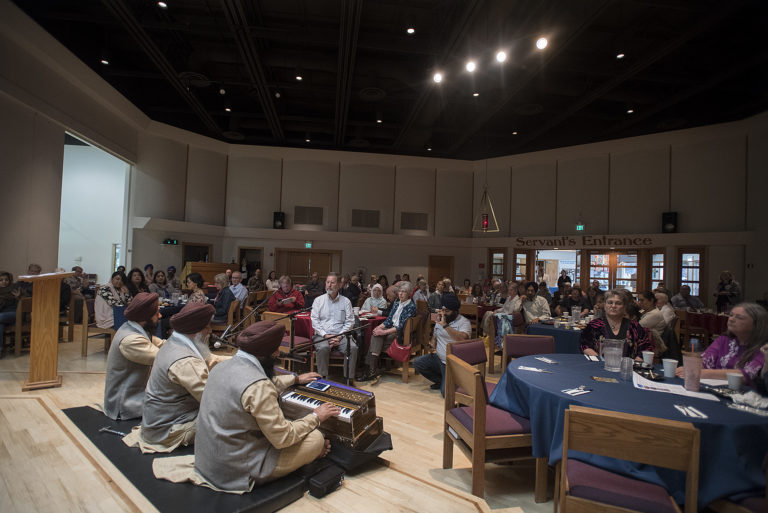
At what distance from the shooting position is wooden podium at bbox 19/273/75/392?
4.12 metres

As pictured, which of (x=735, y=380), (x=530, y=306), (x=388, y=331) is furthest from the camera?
(x=530, y=306)

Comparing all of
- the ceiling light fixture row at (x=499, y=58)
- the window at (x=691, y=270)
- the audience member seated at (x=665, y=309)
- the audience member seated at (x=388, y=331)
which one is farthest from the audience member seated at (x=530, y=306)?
the window at (x=691, y=270)

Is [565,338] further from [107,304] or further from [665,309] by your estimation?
[107,304]

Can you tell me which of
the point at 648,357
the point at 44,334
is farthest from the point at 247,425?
the point at 44,334

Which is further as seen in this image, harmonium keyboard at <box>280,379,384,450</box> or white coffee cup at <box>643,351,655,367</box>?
white coffee cup at <box>643,351,655,367</box>

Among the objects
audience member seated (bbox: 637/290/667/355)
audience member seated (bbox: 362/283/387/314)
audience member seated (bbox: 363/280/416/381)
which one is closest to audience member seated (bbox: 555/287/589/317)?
audience member seated (bbox: 637/290/667/355)

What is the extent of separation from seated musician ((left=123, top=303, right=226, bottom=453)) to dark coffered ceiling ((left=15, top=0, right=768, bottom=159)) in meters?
6.14

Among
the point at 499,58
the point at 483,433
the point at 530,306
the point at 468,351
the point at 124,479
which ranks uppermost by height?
the point at 499,58

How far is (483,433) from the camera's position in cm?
248

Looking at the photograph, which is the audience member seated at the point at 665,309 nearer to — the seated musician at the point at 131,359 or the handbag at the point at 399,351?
the handbag at the point at 399,351

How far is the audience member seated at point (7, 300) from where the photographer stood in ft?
18.9

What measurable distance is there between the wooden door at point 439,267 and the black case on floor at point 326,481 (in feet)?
40.7

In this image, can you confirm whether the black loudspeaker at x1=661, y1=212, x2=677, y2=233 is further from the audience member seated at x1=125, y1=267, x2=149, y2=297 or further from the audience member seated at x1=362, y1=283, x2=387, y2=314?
the audience member seated at x1=125, y1=267, x2=149, y2=297

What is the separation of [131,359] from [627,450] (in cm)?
344
